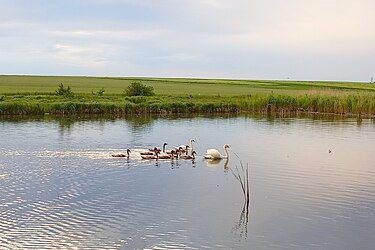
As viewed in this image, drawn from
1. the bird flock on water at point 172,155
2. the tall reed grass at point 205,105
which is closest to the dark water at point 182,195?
the bird flock on water at point 172,155

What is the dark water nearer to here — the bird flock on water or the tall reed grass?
the bird flock on water

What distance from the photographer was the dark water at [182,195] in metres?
9.66

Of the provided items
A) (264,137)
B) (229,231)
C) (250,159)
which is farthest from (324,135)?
(229,231)

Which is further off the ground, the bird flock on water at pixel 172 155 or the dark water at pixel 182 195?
the bird flock on water at pixel 172 155

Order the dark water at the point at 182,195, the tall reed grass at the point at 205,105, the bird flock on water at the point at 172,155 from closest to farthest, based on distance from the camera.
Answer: the dark water at the point at 182,195, the bird flock on water at the point at 172,155, the tall reed grass at the point at 205,105

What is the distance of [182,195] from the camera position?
41.5 ft

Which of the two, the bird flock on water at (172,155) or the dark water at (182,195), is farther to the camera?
the bird flock on water at (172,155)

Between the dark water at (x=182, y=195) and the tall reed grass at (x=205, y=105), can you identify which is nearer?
the dark water at (x=182, y=195)

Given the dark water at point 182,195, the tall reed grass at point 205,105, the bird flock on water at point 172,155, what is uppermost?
the tall reed grass at point 205,105

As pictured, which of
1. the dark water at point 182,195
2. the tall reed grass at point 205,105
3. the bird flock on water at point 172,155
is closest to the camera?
the dark water at point 182,195

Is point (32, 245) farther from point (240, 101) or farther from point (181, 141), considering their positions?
point (240, 101)

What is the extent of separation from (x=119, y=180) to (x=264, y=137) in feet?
35.2

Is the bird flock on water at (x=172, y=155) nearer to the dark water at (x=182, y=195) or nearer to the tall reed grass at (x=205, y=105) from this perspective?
the dark water at (x=182, y=195)

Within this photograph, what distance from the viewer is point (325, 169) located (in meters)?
16.2
